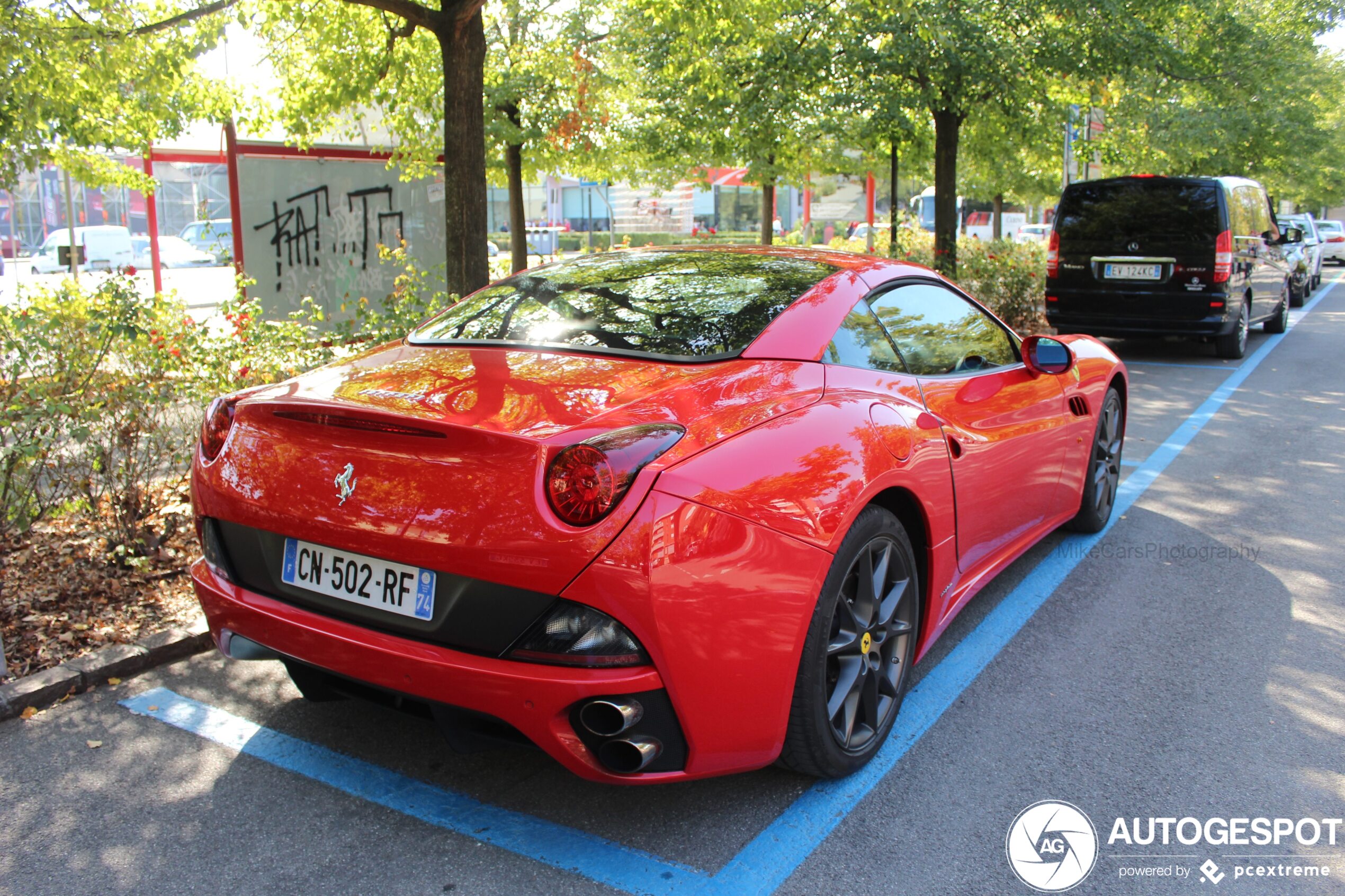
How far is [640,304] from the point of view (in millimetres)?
3373

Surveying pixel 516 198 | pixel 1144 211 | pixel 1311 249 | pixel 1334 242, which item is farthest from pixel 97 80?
pixel 1334 242

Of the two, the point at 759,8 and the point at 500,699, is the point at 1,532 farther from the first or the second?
the point at 759,8

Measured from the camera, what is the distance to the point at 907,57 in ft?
38.2

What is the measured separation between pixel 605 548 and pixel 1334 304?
23054 millimetres

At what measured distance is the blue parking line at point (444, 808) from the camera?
8.41 feet

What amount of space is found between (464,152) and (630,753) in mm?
5849

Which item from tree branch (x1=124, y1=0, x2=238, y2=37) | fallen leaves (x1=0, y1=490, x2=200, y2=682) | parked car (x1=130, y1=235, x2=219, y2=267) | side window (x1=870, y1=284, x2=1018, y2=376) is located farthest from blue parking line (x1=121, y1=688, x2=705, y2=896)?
parked car (x1=130, y1=235, x2=219, y2=267)

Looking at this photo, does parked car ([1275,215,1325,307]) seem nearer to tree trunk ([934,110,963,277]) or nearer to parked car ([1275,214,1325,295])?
parked car ([1275,214,1325,295])

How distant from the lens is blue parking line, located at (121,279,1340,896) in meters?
2.55

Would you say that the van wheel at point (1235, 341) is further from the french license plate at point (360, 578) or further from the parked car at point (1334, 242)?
the parked car at point (1334, 242)

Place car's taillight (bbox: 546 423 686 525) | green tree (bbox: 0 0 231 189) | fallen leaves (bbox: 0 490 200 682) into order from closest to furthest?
car's taillight (bbox: 546 423 686 525) → fallen leaves (bbox: 0 490 200 682) → green tree (bbox: 0 0 231 189)

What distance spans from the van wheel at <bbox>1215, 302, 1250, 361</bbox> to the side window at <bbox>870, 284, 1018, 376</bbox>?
9.29 metres

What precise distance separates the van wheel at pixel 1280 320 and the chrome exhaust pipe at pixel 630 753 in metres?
15.3

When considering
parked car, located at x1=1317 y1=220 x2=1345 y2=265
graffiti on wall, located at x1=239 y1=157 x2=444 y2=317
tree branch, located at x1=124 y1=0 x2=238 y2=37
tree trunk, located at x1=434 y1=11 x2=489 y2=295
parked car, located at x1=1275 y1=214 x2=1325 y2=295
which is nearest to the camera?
tree branch, located at x1=124 y1=0 x2=238 y2=37
